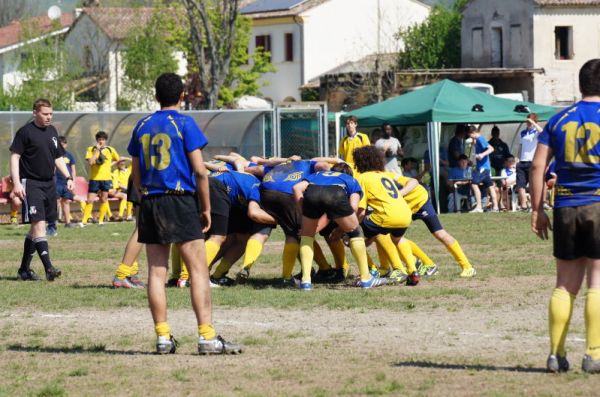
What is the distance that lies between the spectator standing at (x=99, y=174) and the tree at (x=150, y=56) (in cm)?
4528

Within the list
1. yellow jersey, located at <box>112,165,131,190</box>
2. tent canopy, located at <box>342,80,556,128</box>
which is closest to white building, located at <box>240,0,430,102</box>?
tent canopy, located at <box>342,80,556,128</box>

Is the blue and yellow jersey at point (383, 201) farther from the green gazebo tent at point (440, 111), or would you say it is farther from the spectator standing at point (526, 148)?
the green gazebo tent at point (440, 111)

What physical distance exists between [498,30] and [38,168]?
55584mm

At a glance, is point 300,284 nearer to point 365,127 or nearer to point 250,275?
point 250,275

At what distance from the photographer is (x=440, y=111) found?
89.3 ft

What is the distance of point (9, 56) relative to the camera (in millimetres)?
80562

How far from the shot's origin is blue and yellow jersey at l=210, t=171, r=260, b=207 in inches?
529

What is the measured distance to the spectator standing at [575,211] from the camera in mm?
7949

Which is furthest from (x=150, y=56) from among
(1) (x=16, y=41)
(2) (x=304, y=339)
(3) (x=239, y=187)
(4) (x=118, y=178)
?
(2) (x=304, y=339)

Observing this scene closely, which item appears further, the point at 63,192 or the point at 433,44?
the point at 433,44

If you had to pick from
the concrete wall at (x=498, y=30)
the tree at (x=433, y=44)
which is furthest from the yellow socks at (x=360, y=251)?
the tree at (x=433, y=44)

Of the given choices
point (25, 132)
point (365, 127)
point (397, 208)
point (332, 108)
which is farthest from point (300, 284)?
point (332, 108)

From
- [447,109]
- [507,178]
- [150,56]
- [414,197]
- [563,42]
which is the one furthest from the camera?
[150,56]

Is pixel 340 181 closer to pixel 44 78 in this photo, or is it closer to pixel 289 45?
pixel 44 78
